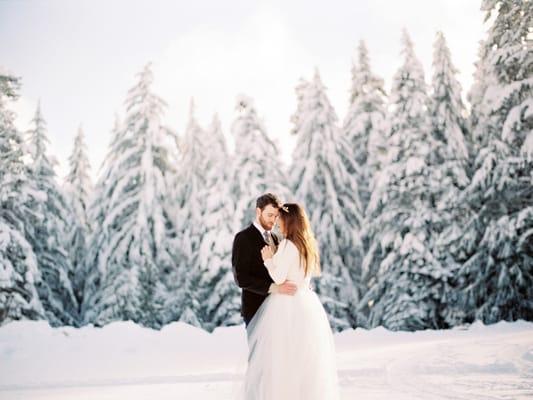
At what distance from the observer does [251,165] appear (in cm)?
2734

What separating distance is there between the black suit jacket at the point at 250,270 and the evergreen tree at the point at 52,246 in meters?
23.0

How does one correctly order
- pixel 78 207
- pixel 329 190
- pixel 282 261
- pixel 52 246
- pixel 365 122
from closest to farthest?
pixel 282 261 → pixel 329 190 → pixel 52 246 → pixel 365 122 → pixel 78 207

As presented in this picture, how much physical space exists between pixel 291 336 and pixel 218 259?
69.6ft

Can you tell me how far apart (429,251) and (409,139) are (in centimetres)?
474

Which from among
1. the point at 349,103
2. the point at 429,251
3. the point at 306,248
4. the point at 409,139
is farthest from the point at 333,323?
the point at 306,248

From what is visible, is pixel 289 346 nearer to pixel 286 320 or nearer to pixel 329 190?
pixel 286 320

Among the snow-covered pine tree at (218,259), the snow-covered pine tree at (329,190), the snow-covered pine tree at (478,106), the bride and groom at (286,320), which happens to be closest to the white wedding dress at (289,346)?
the bride and groom at (286,320)

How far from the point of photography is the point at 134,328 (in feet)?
50.8

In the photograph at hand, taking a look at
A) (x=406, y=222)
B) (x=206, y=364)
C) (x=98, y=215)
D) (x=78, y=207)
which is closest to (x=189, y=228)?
(x=98, y=215)

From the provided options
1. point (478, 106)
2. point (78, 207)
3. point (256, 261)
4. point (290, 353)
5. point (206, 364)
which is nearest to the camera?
point (290, 353)

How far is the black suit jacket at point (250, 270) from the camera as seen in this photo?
234 inches

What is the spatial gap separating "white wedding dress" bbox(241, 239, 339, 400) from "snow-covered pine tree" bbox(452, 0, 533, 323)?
1458 centimetres

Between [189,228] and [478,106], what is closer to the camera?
[478,106]

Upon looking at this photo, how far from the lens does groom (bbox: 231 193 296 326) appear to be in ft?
19.5
